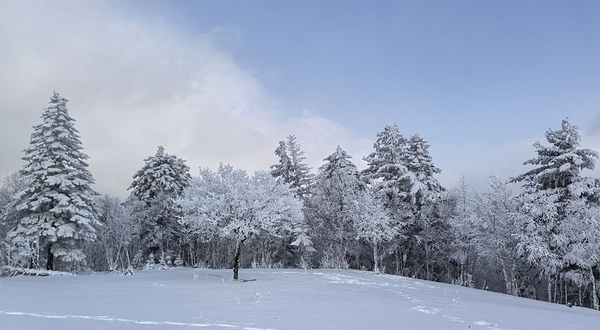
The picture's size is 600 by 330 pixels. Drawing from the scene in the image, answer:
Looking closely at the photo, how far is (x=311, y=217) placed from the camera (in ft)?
119

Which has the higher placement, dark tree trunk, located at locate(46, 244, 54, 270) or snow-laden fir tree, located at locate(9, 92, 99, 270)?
snow-laden fir tree, located at locate(9, 92, 99, 270)

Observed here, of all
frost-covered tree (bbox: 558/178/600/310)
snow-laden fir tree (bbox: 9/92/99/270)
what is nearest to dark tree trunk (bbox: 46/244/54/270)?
snow-laden fir tree (bbox: 9/92/99/270)

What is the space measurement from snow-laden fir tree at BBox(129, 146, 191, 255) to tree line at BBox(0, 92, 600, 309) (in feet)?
0.50

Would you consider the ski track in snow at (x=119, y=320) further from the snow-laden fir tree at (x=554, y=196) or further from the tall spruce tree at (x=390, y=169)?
the tall spruce tree at (x=390, y=169)

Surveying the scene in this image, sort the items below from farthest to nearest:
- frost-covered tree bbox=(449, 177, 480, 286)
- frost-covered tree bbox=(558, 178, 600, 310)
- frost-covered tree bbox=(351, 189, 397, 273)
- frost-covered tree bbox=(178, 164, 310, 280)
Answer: frost-covered tree bbox=(449, 177, 480, 286) < frost-covered tree bbox=(351, 189, 397, 273) < frost-covered tree bbox=(558, 178, 600, 310) < frost-covered tree bbox=(178, 164, 310, 280)

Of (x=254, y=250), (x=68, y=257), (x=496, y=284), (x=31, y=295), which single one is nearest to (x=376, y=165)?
(x=254, y=250)

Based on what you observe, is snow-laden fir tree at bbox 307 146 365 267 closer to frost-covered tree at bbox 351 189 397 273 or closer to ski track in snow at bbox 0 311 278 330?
frost-covered tree at bbox 351 189 397 273

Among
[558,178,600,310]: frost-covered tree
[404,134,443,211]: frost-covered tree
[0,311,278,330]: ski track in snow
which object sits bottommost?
[0,311,278,330]: ski track in snow

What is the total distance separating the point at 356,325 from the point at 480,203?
1020 inches

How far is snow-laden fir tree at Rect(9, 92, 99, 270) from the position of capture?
2730 cm

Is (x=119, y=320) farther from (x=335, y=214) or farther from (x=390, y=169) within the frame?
(x=390, y=169)

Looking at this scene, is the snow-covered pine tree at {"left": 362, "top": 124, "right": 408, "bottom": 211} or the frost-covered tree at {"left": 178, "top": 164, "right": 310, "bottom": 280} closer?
the frost-covered tree at {"left": 178, "top": 164, "right": 310, "bottom": 280}

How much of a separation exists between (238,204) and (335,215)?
13845 mm

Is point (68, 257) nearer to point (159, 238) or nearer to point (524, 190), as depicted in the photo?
point (159, 238)
